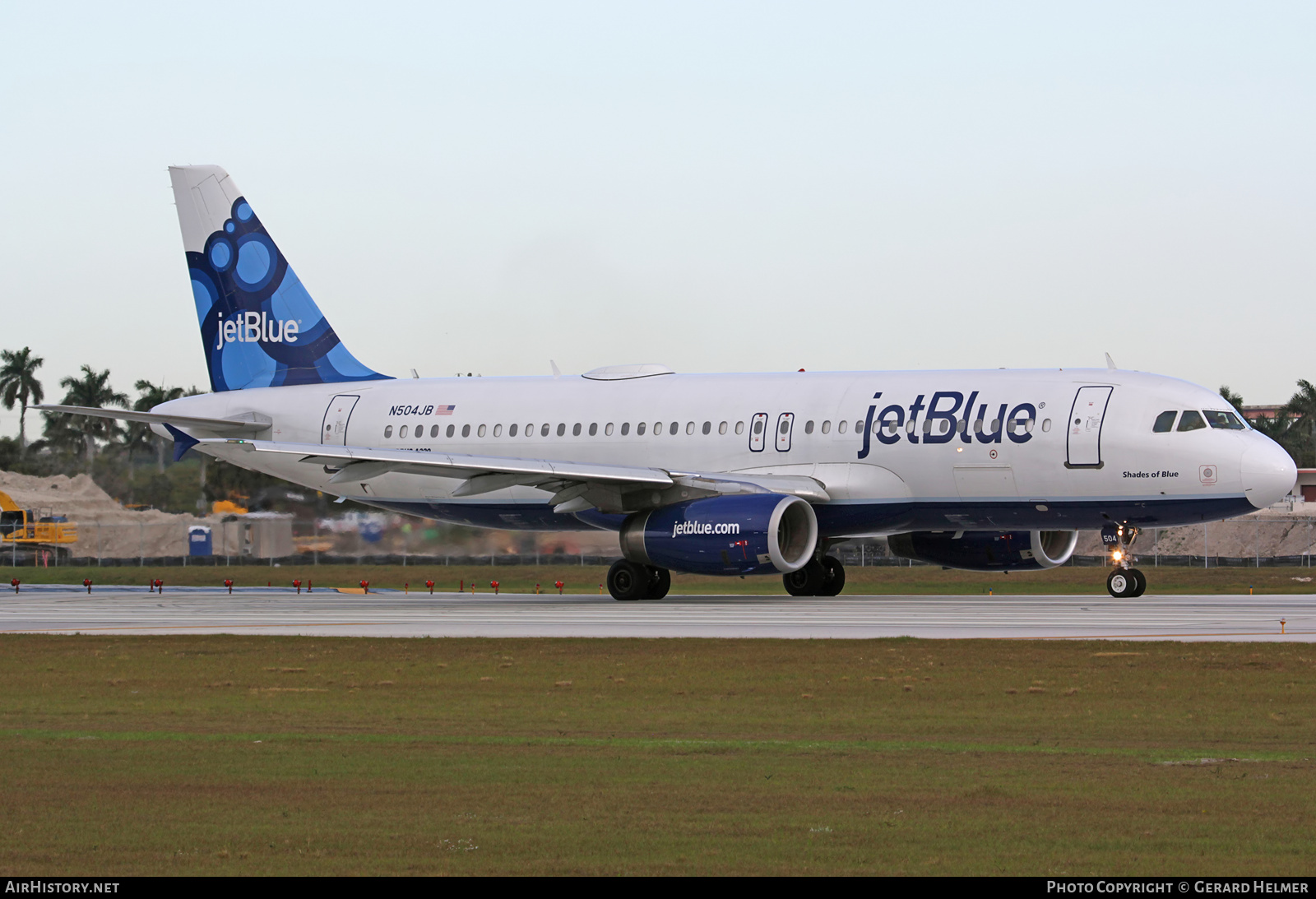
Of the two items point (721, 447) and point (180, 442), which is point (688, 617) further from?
point (180, 442)

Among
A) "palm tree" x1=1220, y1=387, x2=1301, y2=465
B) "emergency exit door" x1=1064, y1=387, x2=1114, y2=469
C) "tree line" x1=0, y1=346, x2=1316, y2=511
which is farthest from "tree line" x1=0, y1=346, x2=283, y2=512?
"palm tree" x1=1220, y1=387, x2=1301, y2=465

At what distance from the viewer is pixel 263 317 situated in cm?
3853

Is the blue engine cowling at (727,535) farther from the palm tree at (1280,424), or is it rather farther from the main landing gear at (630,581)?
the palm tree at (1280,424)

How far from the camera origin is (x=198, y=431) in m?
37.0

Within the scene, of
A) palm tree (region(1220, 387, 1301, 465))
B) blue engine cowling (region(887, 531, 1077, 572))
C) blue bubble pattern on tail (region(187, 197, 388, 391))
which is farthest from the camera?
palm tree (region(1220, 387, 1301, 465))

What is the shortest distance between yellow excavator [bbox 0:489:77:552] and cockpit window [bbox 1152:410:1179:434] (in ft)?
120

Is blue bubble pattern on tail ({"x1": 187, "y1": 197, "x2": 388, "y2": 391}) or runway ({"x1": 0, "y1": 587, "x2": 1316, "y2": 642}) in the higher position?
blue bubble pattern on tail ({"x1": 187, "y1": 197, "x2": 388, "y2": 391})

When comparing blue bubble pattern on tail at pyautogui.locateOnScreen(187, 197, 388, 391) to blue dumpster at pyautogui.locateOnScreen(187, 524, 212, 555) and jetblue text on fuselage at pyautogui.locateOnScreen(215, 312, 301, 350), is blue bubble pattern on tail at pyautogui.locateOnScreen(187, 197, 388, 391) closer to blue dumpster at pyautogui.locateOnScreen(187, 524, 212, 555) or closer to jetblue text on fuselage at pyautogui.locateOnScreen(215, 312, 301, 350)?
jetblue text on fuselage at pyautogui.locateOnScreen(215, 312, 301, 350)

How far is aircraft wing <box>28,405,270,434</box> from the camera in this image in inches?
1266

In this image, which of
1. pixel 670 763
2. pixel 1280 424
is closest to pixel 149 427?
pixel 670 763

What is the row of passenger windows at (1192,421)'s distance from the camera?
1124 inches

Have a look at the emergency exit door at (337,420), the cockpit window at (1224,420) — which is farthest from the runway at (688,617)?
the emergency exit door at (337,420)

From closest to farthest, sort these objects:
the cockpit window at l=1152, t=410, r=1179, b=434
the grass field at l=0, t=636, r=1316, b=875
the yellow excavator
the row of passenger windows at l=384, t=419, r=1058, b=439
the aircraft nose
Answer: the grass field at l=0, t=636, r=1316, b=875
the aircraft nose
the cockpit window at l=1152, t=410, r=1179, b=434
the row of passenger windows at l=384, t=419, r=1058, b=439
the yellow excavator

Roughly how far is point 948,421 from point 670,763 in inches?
796
